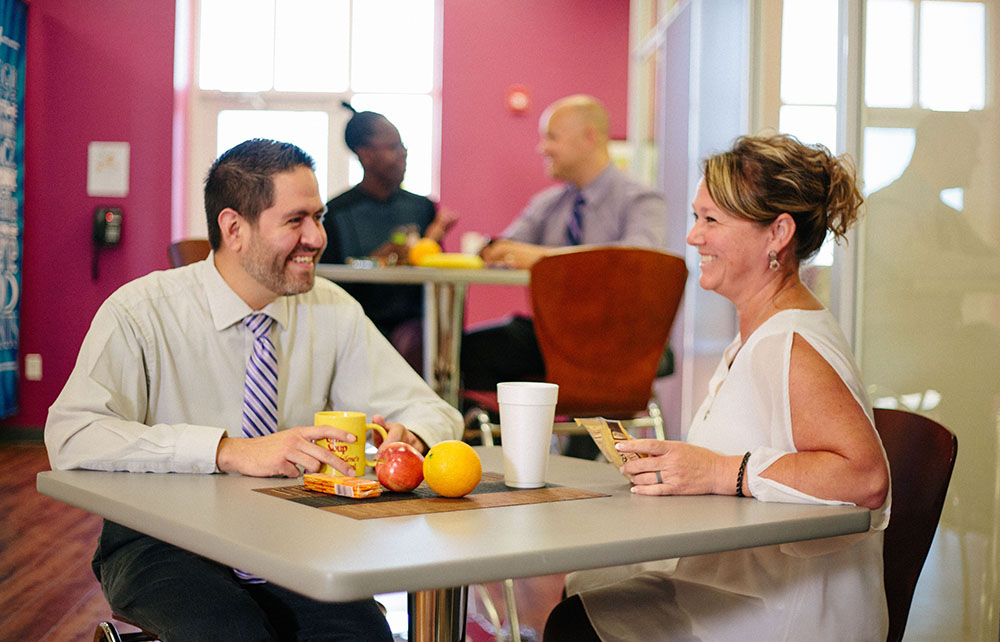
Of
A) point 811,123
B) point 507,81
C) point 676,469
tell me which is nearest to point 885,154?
point 811,123

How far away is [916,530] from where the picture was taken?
4.12 feet

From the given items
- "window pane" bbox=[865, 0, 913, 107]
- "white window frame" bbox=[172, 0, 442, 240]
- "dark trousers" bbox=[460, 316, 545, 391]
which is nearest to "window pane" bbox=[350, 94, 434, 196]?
"white window frame" bbox=[172, 0, 442, 240]

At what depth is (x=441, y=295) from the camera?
321 cm

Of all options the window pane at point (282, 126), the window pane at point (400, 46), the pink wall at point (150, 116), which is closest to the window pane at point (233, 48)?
the window pane at point (282, 126)

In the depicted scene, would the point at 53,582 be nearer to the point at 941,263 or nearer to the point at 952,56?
the point at 941,263

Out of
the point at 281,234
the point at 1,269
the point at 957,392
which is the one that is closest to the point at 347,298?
the point at 281,234

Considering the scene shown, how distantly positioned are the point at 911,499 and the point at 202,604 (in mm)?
917

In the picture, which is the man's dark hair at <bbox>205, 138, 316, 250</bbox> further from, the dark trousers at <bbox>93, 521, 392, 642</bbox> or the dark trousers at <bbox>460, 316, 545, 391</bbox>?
the dark trousers at <bbox>460, 316, 545, 391</bbox>

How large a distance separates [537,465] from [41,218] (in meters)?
5.65

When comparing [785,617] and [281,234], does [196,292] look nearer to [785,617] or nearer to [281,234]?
[281,234]

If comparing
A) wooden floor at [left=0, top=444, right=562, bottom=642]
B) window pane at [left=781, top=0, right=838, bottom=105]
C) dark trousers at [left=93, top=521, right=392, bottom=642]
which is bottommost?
wooden floor at [left=0, top=444, right=562, bottom=642]

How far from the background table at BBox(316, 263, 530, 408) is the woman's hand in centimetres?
190

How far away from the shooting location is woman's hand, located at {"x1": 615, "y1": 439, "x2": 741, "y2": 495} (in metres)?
1.13

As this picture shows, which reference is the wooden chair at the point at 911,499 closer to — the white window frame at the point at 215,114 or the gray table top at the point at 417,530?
the gray table top at the point at 417,530
